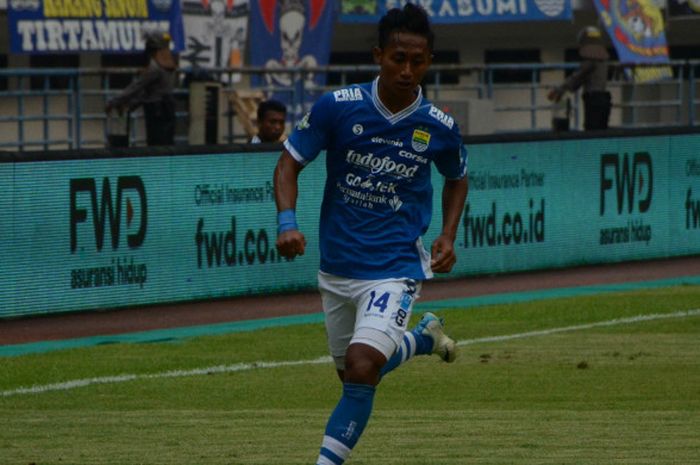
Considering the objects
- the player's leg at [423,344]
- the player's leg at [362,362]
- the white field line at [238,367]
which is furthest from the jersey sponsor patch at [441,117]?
the white field line at [238,367]

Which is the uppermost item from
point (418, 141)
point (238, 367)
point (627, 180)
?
point (418, 141)

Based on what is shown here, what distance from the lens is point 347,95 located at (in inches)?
324

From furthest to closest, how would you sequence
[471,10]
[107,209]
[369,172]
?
[471,10], [107,209], [369,172]

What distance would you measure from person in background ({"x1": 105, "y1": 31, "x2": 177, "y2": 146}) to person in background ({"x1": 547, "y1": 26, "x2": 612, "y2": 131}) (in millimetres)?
5806

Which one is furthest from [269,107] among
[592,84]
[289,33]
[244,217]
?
[289,33]

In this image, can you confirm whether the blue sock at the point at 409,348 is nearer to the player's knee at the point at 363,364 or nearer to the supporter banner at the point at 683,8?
the player's knee at the point at 363,364

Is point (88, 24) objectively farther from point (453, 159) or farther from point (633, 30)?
point (453, 159)

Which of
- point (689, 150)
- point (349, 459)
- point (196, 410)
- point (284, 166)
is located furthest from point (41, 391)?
point (689, 150)

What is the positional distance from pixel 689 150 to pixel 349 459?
1446 cm

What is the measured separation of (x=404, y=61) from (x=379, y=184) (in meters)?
0.55

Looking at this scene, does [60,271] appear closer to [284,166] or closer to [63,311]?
[63,311]

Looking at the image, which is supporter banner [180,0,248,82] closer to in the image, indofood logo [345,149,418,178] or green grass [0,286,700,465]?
green grass [0,286,700,465]

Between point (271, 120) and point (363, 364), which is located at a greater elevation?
point (271, 120)

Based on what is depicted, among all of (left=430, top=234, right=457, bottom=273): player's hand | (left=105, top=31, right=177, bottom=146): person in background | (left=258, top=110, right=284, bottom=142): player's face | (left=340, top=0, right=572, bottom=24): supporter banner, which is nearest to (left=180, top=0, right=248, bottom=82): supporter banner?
(left=340, top=0, right=572, bottom=24): supporter banner
